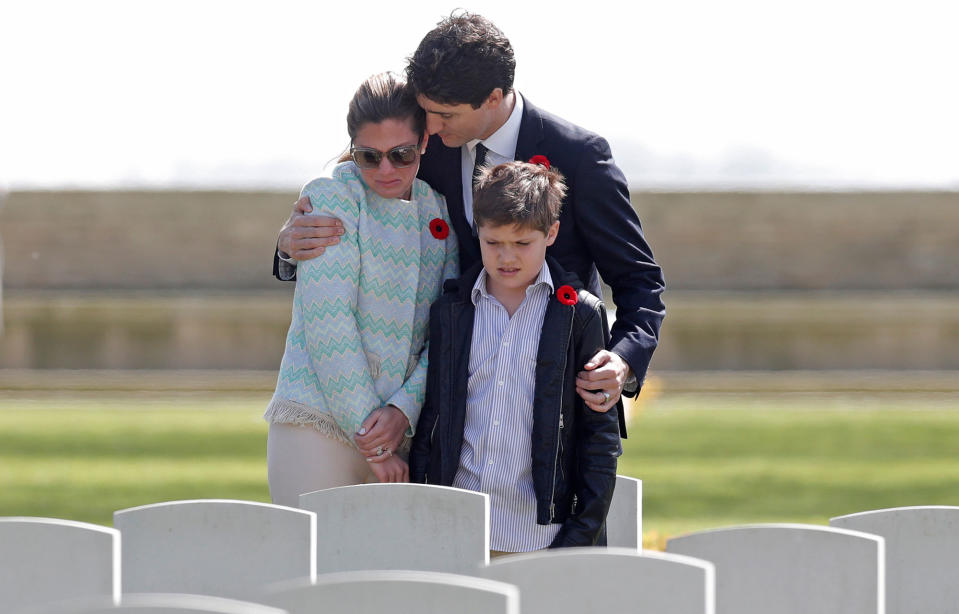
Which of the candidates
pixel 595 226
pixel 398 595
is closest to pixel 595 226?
pixel 595 226

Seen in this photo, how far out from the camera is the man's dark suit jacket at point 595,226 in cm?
302

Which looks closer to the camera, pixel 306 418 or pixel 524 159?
pixel 306 418

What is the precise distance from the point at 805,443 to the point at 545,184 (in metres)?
7.95

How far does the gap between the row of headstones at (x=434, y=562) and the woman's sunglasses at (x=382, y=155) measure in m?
0.71

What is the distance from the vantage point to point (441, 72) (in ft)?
9.26

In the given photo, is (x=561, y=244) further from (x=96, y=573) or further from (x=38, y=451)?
(x=38, y=451)

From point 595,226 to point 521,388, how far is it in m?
0.42

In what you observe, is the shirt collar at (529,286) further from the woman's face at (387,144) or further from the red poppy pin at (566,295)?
the woman's face at (387,144)

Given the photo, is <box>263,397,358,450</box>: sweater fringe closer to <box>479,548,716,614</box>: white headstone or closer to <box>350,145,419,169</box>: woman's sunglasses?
<box>350,145,419,169</box>: woman's sunglasses

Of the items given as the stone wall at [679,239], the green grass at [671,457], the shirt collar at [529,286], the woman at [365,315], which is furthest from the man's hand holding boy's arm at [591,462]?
the stone wall at [679,239]

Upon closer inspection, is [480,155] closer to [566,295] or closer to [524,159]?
[524,159]

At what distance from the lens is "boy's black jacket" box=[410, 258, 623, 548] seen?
9.38ft

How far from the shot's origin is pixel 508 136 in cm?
307

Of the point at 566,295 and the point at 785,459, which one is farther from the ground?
the point at 566,295
